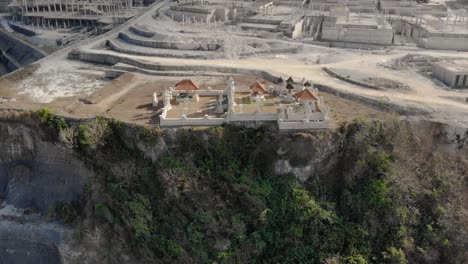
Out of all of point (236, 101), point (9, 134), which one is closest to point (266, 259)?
point (236, 101)

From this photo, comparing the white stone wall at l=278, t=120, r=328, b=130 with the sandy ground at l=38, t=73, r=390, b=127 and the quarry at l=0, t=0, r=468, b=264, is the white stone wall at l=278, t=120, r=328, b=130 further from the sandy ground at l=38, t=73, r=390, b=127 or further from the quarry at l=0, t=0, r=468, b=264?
the sandy ground at l=38, t=73, r=390, b=127

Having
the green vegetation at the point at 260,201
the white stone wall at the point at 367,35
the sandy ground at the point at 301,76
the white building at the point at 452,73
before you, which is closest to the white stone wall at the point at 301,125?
the green vegetation at the point at 260,201

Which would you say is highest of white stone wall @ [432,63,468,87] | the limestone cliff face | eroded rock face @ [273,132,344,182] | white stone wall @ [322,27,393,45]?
white stone wall @ [322,27,393,45]

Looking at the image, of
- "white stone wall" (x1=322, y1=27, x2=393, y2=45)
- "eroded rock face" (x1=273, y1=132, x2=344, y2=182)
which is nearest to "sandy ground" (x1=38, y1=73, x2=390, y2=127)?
"eroded rock face" (x1=273, y1=132, x2=344, y2=182)

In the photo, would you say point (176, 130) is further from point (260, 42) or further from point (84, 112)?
point (260, 42)

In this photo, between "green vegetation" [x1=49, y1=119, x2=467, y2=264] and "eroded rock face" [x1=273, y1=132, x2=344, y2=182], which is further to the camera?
"eroded rock face" [x1=273, y1=132, x2=344, y2=182]
